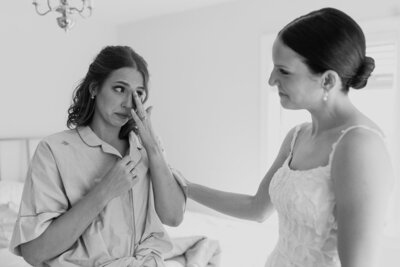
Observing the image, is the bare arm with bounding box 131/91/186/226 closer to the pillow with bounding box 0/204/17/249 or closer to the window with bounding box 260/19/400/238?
the pillow with bounding box 0/204/17/249

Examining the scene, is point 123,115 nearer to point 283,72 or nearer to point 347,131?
point 283,72

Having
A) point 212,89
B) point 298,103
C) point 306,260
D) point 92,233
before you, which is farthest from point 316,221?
point 212,89

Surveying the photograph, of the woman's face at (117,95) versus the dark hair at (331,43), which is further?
the woman's face at (117,95)

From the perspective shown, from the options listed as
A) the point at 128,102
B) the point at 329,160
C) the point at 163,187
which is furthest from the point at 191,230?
the point at 329,160

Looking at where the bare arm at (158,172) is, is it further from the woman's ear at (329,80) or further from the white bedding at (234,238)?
the white bedding at (234,238)

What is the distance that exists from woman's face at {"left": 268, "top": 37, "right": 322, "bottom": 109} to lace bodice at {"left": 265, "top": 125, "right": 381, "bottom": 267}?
0.13 meters

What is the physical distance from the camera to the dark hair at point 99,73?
4.00 feet

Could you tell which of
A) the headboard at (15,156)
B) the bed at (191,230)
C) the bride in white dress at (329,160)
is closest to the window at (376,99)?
the bed at (191,230)

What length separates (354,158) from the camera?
3.00 ft

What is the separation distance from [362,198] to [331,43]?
0.37m

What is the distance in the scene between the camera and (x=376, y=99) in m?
2.82

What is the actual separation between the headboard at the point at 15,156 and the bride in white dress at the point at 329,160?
9.05 ft

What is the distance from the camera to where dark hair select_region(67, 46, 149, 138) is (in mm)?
1219

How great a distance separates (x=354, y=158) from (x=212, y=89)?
2.64 m
